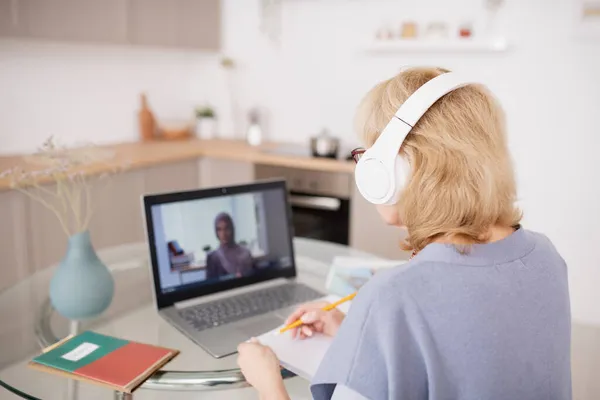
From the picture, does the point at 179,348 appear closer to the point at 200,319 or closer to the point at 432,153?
the point at 200,319

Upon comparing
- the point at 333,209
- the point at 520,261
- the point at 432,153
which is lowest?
the point at 333,209

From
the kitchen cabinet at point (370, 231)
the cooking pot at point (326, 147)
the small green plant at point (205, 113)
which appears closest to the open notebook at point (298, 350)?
the kitchen cabinet at point (370, 231)

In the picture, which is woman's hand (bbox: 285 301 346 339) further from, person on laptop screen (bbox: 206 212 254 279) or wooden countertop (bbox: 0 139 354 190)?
wooden countertop (bbox: 0 139 354 190)

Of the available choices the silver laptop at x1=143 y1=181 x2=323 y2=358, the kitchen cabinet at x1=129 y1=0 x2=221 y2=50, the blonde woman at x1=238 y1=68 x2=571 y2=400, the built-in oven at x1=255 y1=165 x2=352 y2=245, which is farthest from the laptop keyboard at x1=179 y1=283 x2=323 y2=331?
the kitchen cabinet at x1=129 y1=0 x2=221 y2=50

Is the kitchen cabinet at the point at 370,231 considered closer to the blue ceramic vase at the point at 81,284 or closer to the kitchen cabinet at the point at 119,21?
the kitchen cabinet at the point at 119,21

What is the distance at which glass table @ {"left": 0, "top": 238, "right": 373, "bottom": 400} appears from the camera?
3.53 ft

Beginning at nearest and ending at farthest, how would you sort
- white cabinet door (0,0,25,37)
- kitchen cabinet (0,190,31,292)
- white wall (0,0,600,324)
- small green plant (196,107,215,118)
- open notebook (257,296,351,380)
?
1. open notebook (257,296,351,380)
2. kitchen cabinet (0,190,31,292)
3. white cabinet door (0,0,25,37)
4. white wall (0,0,600,324)
5. small green plant (196,107,215,118)

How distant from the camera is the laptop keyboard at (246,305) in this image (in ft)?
4.33

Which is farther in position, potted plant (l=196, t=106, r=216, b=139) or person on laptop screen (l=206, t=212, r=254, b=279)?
potted plant (l=196, t=106, r=216, b=139)

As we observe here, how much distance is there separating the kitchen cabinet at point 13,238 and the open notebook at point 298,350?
182 centimetres

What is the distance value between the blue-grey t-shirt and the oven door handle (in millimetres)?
2336

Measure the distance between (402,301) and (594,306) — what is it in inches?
110

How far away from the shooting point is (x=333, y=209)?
3.21 meters

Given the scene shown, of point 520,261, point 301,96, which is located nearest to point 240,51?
point 301,96
